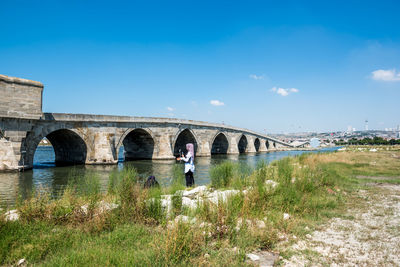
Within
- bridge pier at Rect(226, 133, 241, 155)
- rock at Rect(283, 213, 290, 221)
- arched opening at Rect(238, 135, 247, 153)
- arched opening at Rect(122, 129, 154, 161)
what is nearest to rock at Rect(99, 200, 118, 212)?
rock at Rect(283, 213, 290, 221)

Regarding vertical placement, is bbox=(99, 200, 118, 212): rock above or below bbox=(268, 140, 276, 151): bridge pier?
above

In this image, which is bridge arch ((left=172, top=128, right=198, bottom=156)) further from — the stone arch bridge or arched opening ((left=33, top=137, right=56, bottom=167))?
arched opening ((left=33, top=137, right=56, bottom=167))

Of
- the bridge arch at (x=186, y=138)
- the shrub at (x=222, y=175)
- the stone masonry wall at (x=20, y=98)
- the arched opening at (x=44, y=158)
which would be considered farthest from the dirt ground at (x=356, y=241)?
the bridge arch at (x=186, y=138)

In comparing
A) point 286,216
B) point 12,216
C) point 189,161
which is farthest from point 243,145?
point 12,216

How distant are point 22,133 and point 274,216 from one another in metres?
17.2

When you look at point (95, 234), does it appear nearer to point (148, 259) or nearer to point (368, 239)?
point (148, 259)

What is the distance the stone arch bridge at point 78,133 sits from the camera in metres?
15.7

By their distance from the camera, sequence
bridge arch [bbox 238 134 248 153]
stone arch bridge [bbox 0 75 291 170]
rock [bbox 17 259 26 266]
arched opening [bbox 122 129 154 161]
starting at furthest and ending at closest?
bridge arch [bbox 238 134 248 153], arched opening [bbox 122 129 154 161], stone arch bridge [bbox 0 75 291 170], rock [bbox 17 259 26 266]

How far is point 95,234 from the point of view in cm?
446

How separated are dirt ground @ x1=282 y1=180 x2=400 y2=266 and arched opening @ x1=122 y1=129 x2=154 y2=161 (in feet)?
80.8

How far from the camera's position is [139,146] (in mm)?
30156

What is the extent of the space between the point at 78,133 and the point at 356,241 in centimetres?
2070

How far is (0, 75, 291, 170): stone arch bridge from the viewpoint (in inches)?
619

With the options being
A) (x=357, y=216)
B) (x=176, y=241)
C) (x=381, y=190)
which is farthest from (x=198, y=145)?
(x=176, y=241)
